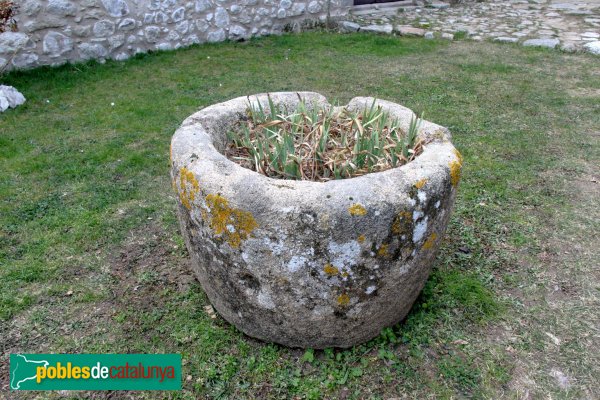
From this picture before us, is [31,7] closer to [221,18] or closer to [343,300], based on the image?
[221,18]

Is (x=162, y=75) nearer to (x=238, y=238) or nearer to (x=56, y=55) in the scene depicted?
(x=56, y=55)

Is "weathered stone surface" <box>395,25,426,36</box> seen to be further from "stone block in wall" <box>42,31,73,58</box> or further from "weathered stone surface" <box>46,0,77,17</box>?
"stone block in wall" <box>42,31,73,58</box>

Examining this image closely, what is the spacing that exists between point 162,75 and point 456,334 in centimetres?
539

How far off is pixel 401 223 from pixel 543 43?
704 centimetres

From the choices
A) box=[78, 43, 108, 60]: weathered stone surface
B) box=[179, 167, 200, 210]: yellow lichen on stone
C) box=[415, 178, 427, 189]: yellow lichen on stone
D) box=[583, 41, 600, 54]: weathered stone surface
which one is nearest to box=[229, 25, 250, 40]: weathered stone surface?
box=[78, 43, 108, 60]: weathered stone surface

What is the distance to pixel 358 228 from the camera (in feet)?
6.73

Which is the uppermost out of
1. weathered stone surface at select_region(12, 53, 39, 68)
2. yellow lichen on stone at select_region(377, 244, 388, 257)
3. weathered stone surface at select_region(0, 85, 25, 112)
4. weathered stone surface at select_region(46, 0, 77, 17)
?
weathered stone surface at select_region(46, 0, 77, 17)

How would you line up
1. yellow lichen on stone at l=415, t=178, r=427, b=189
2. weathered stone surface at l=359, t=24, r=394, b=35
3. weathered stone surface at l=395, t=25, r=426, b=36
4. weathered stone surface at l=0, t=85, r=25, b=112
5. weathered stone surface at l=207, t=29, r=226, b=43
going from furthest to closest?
weathered stone surface at l=359, t=24, r=394, b=35 < weathered stone surface at l=395, t=25, r=426, b=36 < weathered stone surface at l=207, t=29, r=226, b=43 < weathered stone surface at l=0, t=85, r=25, b=112 < yellow lichen on stone at l=415, t=178, r=427, b=189

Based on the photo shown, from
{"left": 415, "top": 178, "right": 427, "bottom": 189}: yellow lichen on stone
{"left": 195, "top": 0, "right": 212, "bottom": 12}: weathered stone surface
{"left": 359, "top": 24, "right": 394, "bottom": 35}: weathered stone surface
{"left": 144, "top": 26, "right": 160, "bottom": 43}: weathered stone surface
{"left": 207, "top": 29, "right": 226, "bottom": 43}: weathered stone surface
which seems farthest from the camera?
{"left": 359, "top": 24, "right": 394, "bottom": 35}: weathered stone surface

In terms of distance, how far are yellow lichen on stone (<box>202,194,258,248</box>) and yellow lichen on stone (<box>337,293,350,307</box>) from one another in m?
0.52

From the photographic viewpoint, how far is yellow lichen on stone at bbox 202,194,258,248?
2.09 m

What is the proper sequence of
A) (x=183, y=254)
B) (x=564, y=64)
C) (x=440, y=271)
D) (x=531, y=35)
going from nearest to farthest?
(x=440, y=271) < (x=183, y=254) < (x=564, y=64) < (x=531, y=35)

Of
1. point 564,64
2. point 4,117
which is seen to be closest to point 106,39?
point 4,117

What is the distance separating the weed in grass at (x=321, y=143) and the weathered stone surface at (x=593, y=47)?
6.07 meters
